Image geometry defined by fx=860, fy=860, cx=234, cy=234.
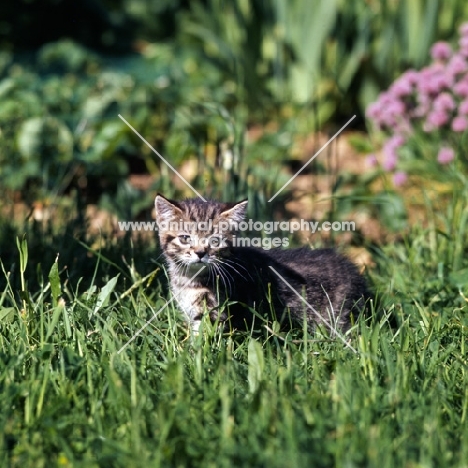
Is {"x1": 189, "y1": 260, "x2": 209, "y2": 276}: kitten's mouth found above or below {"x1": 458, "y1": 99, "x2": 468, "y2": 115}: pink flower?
below

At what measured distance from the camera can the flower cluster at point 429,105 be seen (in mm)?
5930

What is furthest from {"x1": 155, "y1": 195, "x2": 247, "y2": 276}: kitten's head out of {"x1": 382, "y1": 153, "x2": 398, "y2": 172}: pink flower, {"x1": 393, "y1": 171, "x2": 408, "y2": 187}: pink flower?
{"x1": 382, "y1": 153, "x2": 398, "y2": 172}: pink flower

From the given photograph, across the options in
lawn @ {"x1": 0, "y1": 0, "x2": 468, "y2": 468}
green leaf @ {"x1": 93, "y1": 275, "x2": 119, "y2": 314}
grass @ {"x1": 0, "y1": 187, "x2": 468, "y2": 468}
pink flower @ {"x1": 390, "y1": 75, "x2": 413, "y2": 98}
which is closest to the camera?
grass @ {"x1": 0, "y1": 187, "x2": 468, "y2": 468}

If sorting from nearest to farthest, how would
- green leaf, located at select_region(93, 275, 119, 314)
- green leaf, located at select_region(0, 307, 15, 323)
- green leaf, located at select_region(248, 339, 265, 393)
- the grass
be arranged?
the grass, green leaf, located at select_region(248, 339, 265, 393), green leaf, located at select_region(0, 307, 15, 323), green leaf, located at select_region(93, 275, 119, 314)

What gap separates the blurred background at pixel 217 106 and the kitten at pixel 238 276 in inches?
43.3

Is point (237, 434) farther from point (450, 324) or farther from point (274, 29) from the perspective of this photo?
point (274, 29)

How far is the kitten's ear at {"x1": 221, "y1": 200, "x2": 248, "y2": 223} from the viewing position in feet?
13.2

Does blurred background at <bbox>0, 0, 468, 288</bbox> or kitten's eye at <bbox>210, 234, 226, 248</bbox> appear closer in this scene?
kitten's eye at <bbox>210, 234, 226, 248</bbox>

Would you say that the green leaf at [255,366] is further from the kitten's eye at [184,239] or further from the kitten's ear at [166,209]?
the kitten's ear at [166,209]

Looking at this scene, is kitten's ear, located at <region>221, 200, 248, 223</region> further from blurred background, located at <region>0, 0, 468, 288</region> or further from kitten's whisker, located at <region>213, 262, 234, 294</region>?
blurred background, located at <region>0, 0, 468, 288</region>

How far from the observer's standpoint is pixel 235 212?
13.3 feet

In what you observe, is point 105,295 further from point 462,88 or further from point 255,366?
point 462,88

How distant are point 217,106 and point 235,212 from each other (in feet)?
4.80

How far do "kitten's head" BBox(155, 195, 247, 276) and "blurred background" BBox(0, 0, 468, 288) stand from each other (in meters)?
1.11
